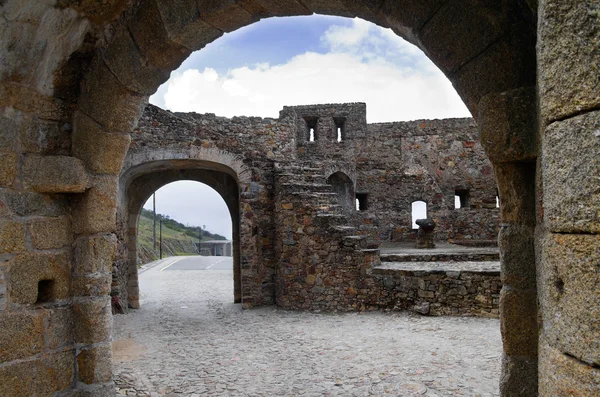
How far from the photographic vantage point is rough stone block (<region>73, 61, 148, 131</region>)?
2953 mm

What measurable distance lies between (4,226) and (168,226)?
44.2 metres

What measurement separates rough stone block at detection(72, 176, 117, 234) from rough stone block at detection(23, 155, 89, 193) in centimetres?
15

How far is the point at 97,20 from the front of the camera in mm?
2750

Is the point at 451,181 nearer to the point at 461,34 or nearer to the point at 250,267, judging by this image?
the point at 250,267

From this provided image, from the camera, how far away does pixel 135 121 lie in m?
3.20

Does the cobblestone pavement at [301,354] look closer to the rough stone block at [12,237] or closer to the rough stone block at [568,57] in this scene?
the rough stone block at [12,237]

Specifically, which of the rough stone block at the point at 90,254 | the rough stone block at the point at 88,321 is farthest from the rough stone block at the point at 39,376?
the rough stone block at the point at 90,254

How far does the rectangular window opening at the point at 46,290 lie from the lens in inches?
119

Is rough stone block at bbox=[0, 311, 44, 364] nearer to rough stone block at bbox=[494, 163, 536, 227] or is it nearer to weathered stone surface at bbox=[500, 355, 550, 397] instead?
weathered stone surface at bbox=[500, 355, 550, 397]

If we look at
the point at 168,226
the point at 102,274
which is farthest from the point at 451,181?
the point at 168,226

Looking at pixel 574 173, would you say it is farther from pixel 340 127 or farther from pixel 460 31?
pixel 340 127

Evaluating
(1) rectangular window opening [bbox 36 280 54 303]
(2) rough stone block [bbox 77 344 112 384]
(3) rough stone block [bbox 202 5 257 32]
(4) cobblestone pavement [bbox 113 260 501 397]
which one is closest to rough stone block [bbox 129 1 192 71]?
(3) rough stone block [bbox 202 5 257 32]

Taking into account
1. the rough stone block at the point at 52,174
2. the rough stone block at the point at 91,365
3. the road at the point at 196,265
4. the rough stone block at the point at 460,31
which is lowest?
the road at the point at 196,265

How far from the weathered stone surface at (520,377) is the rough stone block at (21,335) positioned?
278 cm
